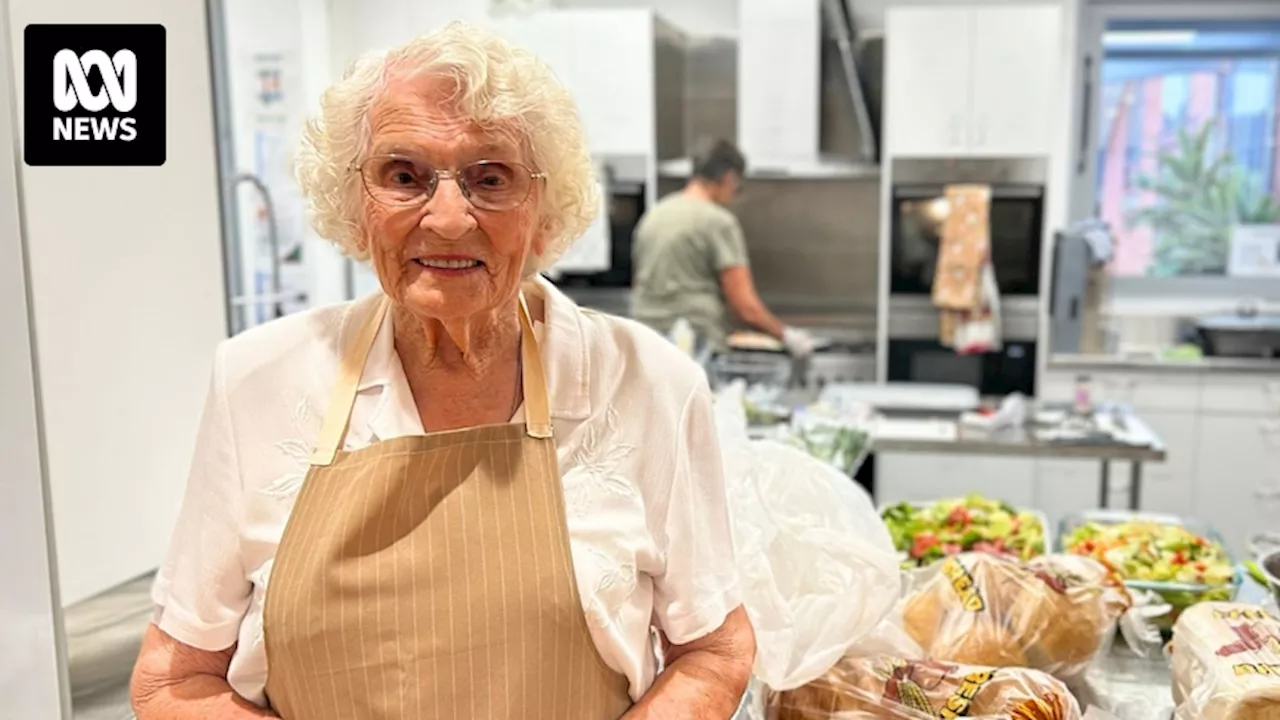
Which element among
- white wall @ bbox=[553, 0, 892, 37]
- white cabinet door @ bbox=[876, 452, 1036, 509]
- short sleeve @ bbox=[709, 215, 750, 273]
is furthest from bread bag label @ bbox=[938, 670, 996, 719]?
white wall @ bbox=[553, 0, 892, 37]

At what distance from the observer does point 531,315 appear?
1.27 m

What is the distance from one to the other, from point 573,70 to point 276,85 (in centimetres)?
143

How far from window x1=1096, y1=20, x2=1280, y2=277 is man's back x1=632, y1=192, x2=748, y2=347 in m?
1.96

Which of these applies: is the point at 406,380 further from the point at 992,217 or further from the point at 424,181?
the point at 992,217

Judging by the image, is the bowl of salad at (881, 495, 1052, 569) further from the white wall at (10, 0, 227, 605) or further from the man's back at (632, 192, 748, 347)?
the man's back at (632, 192, 748, 347)

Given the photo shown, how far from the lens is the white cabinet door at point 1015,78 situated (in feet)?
15.0

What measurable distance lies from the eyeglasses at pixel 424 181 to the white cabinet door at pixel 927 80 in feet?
12.7

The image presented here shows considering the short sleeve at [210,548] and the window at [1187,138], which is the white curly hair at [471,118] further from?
the window at [1187,138]

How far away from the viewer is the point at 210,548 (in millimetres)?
1129

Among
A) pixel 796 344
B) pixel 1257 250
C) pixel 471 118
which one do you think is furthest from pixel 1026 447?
pixel 471 118

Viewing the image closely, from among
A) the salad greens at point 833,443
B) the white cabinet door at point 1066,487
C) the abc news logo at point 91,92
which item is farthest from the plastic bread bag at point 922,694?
the white cabinet door at point 1066,487

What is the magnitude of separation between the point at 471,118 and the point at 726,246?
3.44 m

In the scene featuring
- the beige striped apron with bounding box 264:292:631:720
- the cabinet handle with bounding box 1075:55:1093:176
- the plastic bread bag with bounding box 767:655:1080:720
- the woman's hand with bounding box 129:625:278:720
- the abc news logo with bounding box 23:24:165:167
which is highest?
the cabinet handle with bounding box 1075:55:1093:176

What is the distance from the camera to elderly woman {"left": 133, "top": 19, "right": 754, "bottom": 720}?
1102 mm
